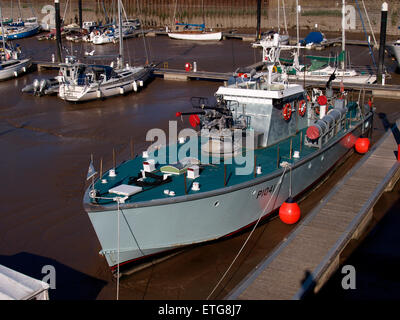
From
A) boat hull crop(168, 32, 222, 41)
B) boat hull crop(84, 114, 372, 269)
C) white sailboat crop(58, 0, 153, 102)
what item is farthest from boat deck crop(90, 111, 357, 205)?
boat hull crop(168, 32, 222, 41)

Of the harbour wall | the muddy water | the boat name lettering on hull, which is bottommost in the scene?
the muddy water

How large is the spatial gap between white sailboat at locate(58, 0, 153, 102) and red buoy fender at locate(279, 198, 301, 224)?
19.3 meters

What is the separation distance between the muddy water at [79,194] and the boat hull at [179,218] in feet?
2.02

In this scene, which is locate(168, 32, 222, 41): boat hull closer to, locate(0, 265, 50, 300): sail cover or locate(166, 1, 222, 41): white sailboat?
locate(166, 1, 222, 41): white sailboat

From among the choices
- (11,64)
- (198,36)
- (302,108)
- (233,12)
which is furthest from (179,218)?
(233,12)

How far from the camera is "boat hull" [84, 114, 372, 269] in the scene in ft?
40.4

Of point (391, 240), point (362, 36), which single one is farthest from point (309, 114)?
point (362, 36)

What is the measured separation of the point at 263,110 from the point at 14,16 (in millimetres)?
69738

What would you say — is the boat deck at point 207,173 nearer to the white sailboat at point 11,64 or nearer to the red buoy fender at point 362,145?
the red buoy fender at point 362,145

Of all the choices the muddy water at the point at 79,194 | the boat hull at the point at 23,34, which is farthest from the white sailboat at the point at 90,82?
the boat hull at the point at 23,34

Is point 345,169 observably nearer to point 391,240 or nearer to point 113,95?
point 391,240

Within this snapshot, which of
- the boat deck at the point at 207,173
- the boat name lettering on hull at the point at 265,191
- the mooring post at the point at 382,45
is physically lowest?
the boat name lettering on hull at the point at 265,191

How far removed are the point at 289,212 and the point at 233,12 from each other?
55.0 metres

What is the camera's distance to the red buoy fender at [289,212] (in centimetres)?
1464
